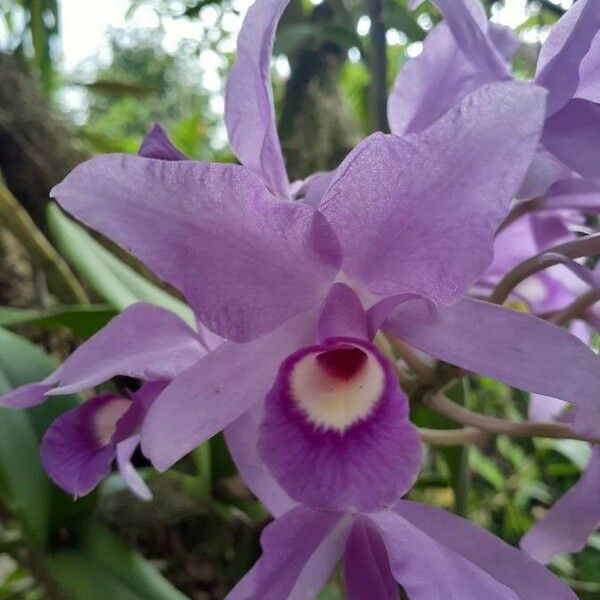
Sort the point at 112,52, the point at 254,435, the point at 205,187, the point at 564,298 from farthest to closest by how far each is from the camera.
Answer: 1. the point at 112,52
2. the point at 564,298
3. the point at 254,435
4. the point at 205,187

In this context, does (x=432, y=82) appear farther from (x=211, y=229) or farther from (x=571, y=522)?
(x=571, y=522)

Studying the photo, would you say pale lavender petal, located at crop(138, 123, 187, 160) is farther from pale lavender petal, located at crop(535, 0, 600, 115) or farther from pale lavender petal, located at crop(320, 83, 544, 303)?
pale lavender petal, located at crop(535, 0, 600, 115)

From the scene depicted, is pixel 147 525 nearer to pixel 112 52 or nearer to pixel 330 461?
pixel 330 461

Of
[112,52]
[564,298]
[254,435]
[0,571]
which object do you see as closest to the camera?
[254,435]

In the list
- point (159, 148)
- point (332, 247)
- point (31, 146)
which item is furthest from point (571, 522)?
point (31, 146)

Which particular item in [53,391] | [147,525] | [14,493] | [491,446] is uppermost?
[53,391]

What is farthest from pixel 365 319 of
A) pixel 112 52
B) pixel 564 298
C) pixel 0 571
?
pixel 112 52

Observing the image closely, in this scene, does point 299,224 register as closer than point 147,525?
Yes

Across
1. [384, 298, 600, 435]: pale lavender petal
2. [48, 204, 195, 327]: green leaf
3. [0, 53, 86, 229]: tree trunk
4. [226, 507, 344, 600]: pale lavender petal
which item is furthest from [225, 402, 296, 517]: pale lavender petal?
[0, 53, 86, 229]: tree trunk
